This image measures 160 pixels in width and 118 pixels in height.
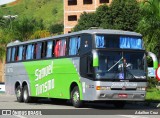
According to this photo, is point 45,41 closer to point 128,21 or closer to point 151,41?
point 151,41

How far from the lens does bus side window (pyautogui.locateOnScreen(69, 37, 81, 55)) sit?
21033 mm

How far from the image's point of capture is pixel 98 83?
63.6ft

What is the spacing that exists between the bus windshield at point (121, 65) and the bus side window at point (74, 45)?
1707 mm

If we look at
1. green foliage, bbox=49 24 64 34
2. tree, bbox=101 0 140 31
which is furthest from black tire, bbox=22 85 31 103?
green foliage, bbox=49 24 64 34

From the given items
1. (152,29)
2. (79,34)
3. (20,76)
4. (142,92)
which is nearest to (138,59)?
(142,92)

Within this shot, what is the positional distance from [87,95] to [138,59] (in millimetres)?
2538

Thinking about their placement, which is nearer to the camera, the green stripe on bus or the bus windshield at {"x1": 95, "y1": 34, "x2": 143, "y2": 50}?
the bus windshield at {"x1": 95, "y1": 34, "x2": 143, "y2": 50}

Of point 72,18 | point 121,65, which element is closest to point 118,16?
point 72,18

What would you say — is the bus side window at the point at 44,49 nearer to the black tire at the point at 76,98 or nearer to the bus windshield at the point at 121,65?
the black tire at the point at 76,98

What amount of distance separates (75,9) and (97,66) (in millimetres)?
77997

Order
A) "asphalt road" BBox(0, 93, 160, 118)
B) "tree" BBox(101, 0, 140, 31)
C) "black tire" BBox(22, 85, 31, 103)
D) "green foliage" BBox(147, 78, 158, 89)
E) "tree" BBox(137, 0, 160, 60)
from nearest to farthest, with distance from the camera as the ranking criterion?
"asphalt road" BBox(0, 93, 160, 118) → "black tire" BBox(22, 85, 31, 103) → "tree" BBox(137, 0, 160, 60) → "green foliage" BBox(147, 78, 158, 89) → "tree" BBox(101, 0, 140, 31)

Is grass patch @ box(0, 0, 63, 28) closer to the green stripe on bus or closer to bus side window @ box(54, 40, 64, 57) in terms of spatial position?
the green stripe on bus

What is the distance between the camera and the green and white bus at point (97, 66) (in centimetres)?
1952

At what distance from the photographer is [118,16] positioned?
73875 millimetres
